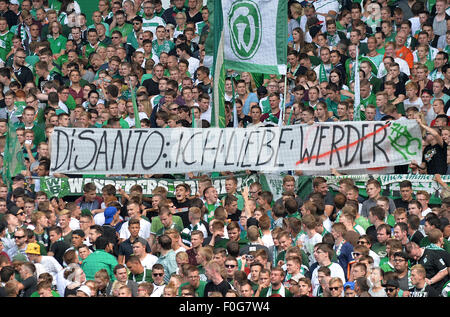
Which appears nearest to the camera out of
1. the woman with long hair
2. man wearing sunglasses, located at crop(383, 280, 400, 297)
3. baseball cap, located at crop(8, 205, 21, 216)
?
man wearing sunglasses, located at crop(383, 280, 400, 297)

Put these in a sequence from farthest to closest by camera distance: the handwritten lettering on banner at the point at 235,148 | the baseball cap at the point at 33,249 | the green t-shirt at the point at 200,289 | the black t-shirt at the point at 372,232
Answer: the handwritten lettering on banner at the point at 235,148 < the black t-shirt at the point at 372,232 < the baseball cap at the point at 33,249 < the green t-shirt at the point at 200,289

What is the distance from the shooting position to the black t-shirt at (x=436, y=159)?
17.3m

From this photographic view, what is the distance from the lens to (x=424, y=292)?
13859 mm

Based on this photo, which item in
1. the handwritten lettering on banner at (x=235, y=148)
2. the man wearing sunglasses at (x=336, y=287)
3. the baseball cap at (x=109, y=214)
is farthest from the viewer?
the handwritten lettering on banner at (x=235, y=148)

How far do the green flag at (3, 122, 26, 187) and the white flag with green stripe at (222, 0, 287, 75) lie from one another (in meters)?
3.14

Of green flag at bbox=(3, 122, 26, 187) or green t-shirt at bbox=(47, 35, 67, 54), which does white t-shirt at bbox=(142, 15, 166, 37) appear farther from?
green flag at bbox=(3, 122, 26, 187)

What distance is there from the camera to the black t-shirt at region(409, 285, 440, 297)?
45.2ft

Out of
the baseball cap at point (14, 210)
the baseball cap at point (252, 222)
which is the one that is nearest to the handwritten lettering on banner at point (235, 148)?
the baseball cap at point (14, 210)

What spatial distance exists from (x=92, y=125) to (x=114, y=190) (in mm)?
2682

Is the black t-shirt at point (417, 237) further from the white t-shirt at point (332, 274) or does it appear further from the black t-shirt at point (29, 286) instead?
the black t-shirt at point (29, 286)

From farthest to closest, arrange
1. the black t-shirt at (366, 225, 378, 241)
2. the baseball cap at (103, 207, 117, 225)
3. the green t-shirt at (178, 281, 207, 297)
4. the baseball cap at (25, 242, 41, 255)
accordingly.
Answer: the baseball cap at (103, 207, 117, 225) → the black t-shirt at (366, 225, 378, 241) → the baseball cap at (25, 242, 41, 255) → the green t-shirt at (178, 281, 207, 297)

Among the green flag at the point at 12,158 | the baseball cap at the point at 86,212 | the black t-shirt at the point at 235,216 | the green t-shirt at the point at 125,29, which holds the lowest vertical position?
the black t-shirt at the point at 235,216

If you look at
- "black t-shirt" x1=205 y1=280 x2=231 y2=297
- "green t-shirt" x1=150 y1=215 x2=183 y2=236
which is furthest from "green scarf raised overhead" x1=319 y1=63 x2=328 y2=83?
"black t-shirt" x1=205 y1=280 x2=231 y2=297
